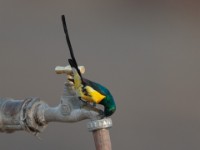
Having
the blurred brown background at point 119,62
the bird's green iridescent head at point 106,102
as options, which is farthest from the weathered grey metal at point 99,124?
the blurred brown background at point 119,62

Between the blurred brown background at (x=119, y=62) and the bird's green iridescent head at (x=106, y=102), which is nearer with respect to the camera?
the bird's green iridescent head at (x=106, y=102)

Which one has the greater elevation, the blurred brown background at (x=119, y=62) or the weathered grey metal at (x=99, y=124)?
the blurred brown background at (x=119, y=62)

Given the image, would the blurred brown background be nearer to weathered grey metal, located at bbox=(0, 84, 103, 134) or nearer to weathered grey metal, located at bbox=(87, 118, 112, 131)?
weathered grey metal, located at bbox=(0, 84, 103, 134)

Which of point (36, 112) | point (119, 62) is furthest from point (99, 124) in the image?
point (119, 62)

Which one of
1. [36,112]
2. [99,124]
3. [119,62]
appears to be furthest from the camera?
[119,62]

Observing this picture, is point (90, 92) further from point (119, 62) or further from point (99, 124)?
point (119, 62)

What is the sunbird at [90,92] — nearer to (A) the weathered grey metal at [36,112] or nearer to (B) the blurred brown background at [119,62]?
(A) the weathered grey metal at [36,112]

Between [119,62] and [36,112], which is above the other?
[119,62]

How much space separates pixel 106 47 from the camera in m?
1.85

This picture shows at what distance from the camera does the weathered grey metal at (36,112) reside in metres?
0.91

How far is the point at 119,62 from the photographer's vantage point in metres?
1.85

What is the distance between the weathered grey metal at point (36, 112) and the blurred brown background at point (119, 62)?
80 cm

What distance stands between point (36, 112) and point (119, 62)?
91 centimetres

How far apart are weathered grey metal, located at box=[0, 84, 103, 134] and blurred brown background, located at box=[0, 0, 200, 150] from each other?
80 cm
